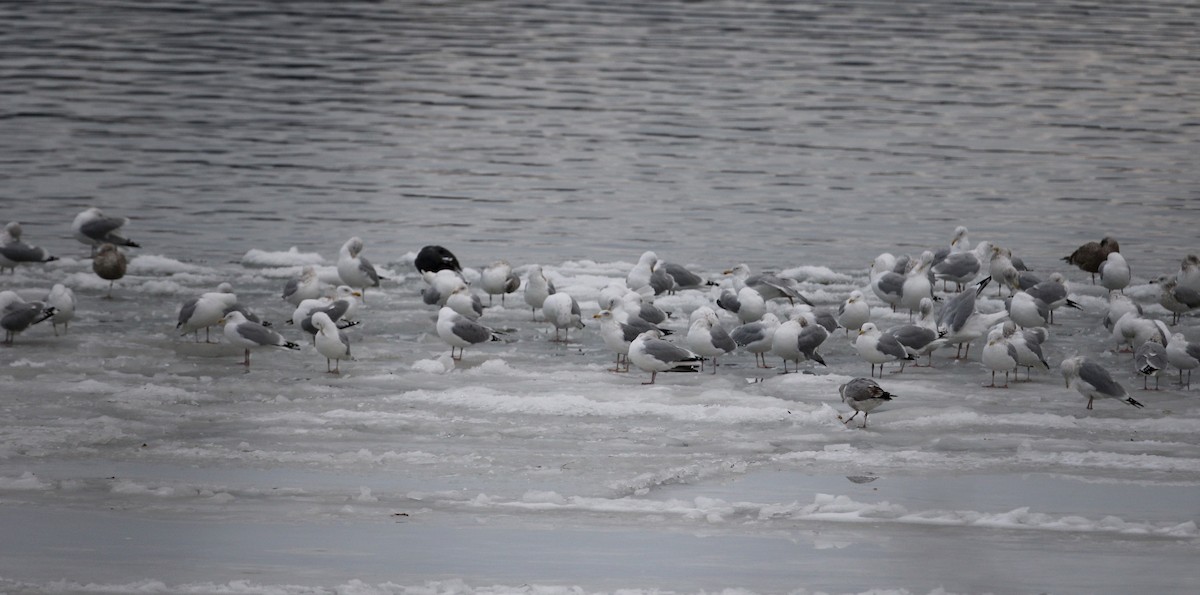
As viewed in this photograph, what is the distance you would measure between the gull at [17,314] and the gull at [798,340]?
601 centimetres

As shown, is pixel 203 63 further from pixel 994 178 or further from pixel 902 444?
pixel 902 444

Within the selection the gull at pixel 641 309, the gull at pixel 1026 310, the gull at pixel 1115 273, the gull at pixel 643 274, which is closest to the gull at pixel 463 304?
the gull at pixel 641 309

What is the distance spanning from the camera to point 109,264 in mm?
14188

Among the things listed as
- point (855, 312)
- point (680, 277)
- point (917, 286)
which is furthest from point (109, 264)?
point (917, 286)

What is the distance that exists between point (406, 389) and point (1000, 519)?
472 cm

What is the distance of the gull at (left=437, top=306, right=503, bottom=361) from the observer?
12.0 metres

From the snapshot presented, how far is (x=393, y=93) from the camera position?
35375mm

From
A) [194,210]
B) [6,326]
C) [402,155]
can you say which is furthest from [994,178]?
[6,326]

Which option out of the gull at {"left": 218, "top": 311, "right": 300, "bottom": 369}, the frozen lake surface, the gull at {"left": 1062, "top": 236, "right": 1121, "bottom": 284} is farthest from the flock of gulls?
the gull at {"left": 1062, "top": 236, "right": 1121, "bottom": 284}

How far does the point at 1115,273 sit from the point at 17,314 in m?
9.86

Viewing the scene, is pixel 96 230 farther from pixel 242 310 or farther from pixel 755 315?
pixel 755 315

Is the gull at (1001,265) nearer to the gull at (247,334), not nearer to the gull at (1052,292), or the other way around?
the gull at (1052,292)

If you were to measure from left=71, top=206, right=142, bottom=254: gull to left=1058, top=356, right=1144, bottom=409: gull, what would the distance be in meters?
9.94

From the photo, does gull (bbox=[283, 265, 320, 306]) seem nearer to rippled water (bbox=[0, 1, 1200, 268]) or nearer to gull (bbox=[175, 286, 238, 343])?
gull (bbox=[175, 286, 238, 343])
